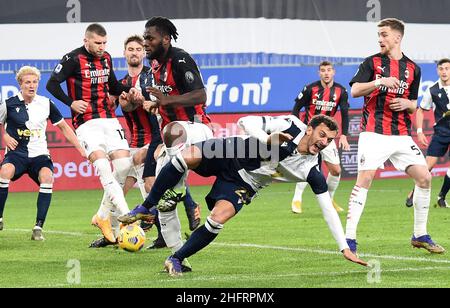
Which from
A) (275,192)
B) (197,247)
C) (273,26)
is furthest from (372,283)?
(273,26)

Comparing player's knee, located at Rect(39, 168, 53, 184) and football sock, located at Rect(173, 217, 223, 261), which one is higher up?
football sock, located at Rect(173, 217, 223, 261)

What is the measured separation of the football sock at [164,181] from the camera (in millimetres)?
10266

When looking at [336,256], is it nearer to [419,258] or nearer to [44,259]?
[419,258]

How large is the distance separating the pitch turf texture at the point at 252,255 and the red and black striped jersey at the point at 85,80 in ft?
5.28

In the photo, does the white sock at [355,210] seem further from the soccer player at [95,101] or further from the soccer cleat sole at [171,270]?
the soccer player at [95,101]

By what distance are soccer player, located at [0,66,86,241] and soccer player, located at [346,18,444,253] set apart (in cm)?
394

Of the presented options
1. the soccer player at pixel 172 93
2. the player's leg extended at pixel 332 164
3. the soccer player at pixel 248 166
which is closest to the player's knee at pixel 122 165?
the soccer player at pixel 172 93

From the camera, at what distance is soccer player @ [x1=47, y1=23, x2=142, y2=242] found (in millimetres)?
13008

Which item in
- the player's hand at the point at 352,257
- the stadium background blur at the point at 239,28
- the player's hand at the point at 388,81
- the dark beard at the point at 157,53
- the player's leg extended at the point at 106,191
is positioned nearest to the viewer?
the player's hand at the point at 352,257

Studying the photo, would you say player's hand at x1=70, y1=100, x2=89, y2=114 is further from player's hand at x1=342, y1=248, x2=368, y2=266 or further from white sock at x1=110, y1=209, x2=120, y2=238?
player's hand at x1=342, y1=248, x2=368, y2=266

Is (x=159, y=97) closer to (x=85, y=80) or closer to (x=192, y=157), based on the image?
(x=192, y=157)

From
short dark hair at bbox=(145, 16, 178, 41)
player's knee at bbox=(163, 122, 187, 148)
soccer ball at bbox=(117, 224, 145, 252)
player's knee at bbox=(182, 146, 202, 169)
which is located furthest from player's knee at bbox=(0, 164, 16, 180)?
player's knee at bbox=(182, 146, 202, 169)

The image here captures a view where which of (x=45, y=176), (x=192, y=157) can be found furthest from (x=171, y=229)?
(x=45, y=176)

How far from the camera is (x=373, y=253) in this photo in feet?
39.6
